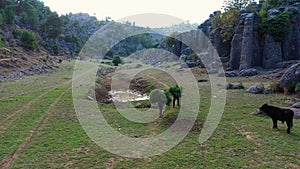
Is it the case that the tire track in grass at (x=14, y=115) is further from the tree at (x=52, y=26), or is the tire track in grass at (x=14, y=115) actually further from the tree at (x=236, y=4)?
the tree at (x=52, y=26)

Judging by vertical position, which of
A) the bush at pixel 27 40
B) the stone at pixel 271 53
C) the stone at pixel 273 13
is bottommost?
the stone at pixel 271 53

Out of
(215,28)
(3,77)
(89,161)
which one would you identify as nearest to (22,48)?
(3,77)

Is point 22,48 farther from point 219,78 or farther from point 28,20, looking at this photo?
point 219,78

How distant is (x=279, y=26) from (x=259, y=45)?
4.30m

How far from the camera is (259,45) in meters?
43.9

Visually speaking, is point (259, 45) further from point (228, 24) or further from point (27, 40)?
point (27, 40)

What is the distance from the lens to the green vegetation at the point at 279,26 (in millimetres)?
41219

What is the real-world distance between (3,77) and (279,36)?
42.4 metres

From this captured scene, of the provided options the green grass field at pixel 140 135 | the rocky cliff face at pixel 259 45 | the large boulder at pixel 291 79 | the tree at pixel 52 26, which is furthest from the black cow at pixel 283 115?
the tree at pixel 52 26

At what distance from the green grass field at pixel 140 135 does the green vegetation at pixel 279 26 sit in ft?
77.3

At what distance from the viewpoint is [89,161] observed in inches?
452

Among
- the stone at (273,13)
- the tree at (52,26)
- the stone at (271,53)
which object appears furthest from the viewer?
the tree at (52,26)

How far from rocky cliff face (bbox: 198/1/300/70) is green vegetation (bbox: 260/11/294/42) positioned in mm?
696

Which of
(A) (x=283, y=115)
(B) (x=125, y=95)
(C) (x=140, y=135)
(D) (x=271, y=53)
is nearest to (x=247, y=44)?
(D) (x=271, y=53)
